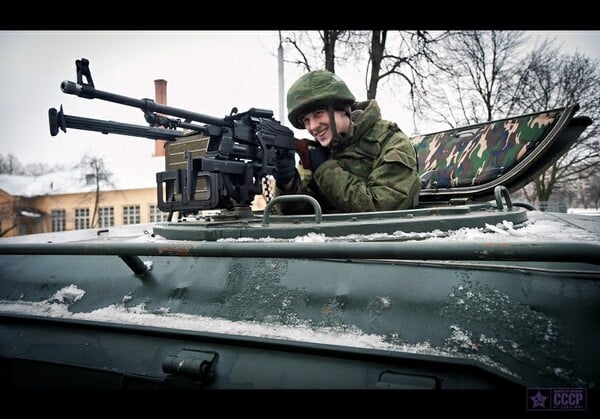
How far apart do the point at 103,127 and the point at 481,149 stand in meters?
3.78

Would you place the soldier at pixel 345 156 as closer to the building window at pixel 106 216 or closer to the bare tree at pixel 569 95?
the bare tree at pixel 569 95

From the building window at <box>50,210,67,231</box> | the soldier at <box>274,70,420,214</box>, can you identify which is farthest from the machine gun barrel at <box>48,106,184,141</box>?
the building window at <box>50,210,67,231</box>

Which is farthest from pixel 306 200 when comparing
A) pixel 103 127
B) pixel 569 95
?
pixel 569 95

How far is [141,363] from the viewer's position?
1439mm

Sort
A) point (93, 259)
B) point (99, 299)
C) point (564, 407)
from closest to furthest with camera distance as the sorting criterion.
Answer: point (564, 407) → point (99, 299) → point (93, 259)

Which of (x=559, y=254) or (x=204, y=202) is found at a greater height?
(x=204, y=202)

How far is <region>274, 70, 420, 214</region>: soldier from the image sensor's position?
258 cm

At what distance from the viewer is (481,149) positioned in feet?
15.1

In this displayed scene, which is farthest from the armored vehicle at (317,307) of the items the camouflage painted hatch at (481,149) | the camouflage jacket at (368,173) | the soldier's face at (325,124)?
the camouflage painted hatch at (481,149)

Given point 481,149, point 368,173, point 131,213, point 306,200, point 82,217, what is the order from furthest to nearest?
point 82,217
point 131,213
point 481,149
point 368,173
point 306,200

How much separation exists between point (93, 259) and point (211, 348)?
1029mm

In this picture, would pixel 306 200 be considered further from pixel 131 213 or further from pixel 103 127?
pixel 131 213
